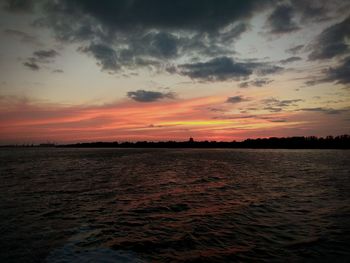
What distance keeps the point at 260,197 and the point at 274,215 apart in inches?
257

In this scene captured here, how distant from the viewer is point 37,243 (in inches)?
496

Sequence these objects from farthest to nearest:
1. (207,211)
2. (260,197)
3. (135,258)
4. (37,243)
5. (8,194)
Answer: (8,194) → (260,197) → (207,211) → (37,243) → (135,258)

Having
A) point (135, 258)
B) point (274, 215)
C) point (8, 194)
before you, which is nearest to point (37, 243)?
point (135, 258)

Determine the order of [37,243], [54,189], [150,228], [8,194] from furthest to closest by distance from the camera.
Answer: [54,189], [8,194], [150,228], [37,243]

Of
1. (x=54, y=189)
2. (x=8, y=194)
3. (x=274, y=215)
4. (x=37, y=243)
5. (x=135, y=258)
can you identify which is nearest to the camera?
(x=135, y=258)

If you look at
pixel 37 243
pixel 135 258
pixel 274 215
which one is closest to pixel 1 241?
pixel 37 243

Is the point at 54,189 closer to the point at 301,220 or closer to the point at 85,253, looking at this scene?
the point at 85,253

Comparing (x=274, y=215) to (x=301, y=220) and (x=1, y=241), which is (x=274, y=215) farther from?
(x=1, y=241)

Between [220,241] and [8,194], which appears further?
[8,194]

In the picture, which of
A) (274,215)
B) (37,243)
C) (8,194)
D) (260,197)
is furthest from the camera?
(8,194)

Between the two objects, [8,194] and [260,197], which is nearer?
[260,197]

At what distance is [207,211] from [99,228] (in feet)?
24.7

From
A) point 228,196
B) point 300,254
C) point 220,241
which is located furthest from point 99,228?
point 228,196

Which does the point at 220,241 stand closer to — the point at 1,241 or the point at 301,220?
the point at 301,220
